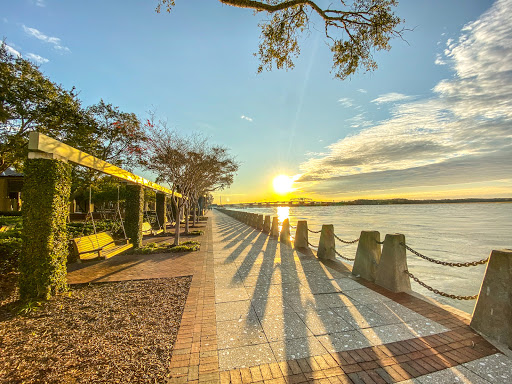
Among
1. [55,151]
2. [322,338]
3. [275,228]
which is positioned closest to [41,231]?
[55,151]

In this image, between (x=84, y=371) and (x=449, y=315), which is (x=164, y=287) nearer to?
(x=84, y=371)

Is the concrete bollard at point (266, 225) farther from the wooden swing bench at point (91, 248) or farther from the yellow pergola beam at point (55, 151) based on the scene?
the yellow pergola beam at point (55, 151)

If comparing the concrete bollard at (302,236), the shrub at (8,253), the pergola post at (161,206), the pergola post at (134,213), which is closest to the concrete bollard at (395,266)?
the concrete bollard at (302,236)

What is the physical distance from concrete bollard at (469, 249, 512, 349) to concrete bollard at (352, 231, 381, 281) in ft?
7.48

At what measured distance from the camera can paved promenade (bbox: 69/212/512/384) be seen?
2666 millimetres

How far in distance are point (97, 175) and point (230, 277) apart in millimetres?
11260

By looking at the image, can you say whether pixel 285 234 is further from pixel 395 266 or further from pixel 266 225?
pixel 395 266

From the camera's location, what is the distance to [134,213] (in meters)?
10.1

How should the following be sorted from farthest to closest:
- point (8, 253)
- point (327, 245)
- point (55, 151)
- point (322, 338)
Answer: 1. point (327, 245)
2. point (8, 253)
3. point (55, 151)
4. point (322, 338)

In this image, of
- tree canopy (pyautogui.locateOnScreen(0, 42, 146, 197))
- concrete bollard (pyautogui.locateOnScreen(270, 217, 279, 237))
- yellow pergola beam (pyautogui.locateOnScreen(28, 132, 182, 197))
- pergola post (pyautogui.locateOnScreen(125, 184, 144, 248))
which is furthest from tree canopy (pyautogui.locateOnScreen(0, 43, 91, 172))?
concrete bollard (pyautogui.locateOnScreen(270, 217, 279, 237))

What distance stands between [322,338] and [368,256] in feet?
10.7

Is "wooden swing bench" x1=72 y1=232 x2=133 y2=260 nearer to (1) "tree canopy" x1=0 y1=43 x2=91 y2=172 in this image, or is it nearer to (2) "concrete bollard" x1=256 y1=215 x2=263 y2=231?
(1) "tree canopy" x1=0 y1=43 x2=91 y2=172

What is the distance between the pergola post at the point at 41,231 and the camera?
471cm

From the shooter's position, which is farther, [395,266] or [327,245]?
[327,245]
